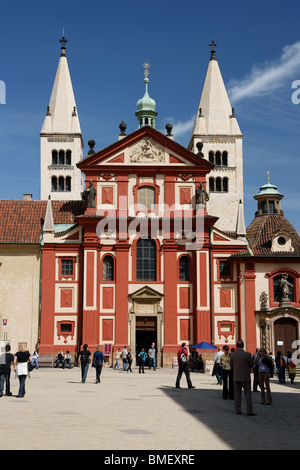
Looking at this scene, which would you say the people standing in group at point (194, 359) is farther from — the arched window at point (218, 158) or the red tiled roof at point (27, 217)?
the arched window at point (218, 158)

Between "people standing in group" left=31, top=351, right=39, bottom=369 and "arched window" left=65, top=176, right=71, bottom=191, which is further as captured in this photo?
"arched window" left=65, top=176, right=71, bottom=191

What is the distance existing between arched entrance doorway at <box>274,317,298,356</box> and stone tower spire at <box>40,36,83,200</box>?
2897cm

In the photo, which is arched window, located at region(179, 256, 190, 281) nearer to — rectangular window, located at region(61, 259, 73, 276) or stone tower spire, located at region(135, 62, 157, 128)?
rectangular window, located at region(61, 259, 73, 276)

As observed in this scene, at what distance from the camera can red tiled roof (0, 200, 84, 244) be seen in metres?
45.9

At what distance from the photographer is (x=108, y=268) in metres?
44.5

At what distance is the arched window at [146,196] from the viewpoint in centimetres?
4531

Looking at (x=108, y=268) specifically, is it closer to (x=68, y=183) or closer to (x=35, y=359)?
(x=35, y=359)

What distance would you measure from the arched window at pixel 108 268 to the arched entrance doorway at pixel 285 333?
12.0 metres

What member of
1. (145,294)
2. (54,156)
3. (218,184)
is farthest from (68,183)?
(145,294)

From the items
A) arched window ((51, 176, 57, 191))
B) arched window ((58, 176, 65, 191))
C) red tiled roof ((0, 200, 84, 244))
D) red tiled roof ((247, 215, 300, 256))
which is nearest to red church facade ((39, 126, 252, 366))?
red tiled roof ((247, 215, 300, 256))

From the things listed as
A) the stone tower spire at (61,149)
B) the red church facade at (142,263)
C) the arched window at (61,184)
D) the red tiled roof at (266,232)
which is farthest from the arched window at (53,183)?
the red tiled roof at (266,232)

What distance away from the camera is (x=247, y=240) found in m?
47.3
